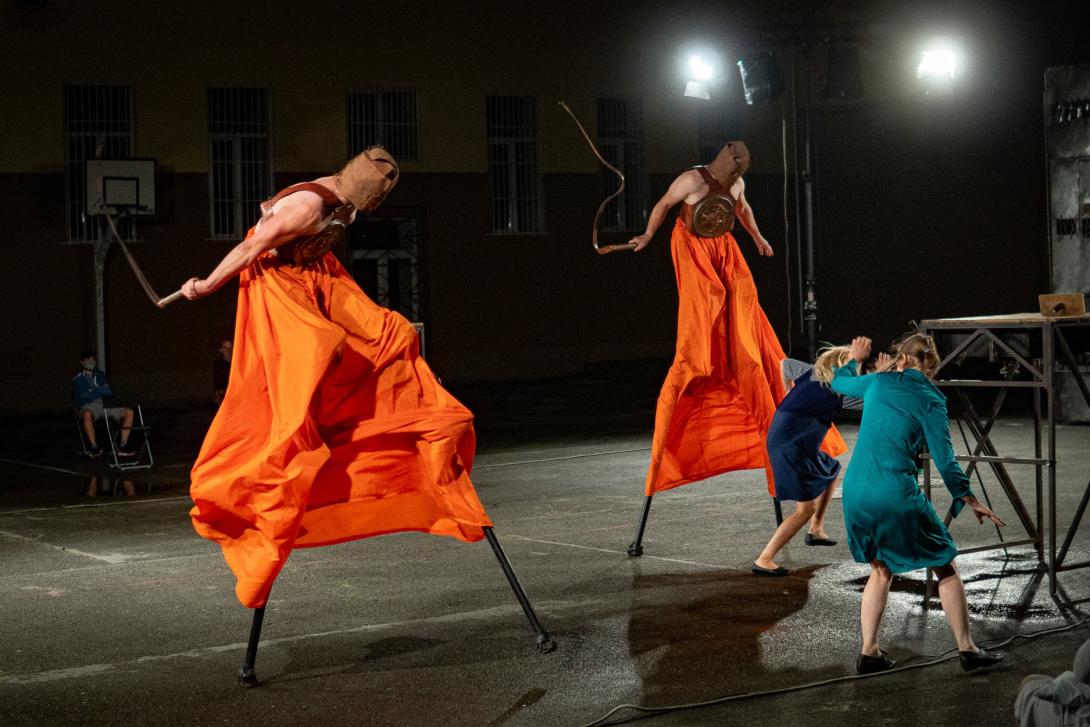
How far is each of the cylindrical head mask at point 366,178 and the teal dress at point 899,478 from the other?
2.40 m

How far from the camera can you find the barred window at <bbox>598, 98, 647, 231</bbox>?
28.8m

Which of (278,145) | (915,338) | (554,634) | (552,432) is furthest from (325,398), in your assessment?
(278,145)

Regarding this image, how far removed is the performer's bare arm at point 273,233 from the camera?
6.12 metres

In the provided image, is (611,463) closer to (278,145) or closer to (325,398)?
(325,398)

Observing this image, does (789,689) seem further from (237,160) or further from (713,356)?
(237,160)

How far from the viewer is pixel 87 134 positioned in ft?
78.1

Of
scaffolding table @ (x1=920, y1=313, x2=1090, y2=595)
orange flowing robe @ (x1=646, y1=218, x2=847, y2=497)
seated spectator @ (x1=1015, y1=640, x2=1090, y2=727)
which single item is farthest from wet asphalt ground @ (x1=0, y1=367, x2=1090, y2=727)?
seated spectator @ (x1=1015, y1=640, x2=1090, y2=727)

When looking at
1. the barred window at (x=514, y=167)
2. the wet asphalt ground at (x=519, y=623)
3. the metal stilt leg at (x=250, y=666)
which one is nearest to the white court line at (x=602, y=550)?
the wet asphalt ground at (x=519, y=623)

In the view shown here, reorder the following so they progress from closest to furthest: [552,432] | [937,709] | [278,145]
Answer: [937,709] → [552,432] → [278,145]

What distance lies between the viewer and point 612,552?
9.18 m

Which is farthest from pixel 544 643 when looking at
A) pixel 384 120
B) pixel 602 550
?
pixel 384 120

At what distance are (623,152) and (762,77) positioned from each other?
7221 mm

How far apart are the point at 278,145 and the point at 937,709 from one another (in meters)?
21.5

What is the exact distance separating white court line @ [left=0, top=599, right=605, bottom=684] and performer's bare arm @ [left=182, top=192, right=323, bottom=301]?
68.3 inches
